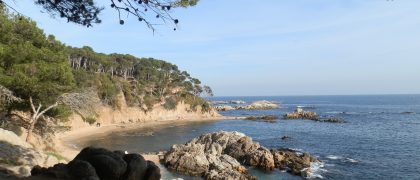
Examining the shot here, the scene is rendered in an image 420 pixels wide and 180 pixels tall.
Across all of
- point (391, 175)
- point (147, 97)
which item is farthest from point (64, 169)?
point (147, 97)

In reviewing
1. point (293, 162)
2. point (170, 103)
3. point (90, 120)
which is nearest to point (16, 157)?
point (293, 162)

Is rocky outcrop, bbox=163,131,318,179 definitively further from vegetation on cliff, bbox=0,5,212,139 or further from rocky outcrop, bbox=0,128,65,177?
rocky outcrop, bbox=0,128,65,177

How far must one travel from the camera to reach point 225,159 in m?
39.0

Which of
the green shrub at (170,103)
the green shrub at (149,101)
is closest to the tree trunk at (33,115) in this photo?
the green shrub at (149,101)

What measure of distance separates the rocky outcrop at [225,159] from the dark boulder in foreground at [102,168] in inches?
613

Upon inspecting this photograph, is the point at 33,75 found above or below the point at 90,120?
above

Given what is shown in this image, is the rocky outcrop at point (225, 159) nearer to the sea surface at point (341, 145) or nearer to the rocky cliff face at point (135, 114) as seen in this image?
the sea surface at point (341, 145)

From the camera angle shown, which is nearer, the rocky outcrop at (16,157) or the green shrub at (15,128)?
the rocky outcrop at (16,157)

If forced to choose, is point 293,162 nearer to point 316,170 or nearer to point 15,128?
point 316,170

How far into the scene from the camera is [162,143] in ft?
190

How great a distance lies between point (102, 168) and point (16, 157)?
587 cm

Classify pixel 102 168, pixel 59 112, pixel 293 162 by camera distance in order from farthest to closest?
pixel 293 162
pixel 59 112
pixel 102 168

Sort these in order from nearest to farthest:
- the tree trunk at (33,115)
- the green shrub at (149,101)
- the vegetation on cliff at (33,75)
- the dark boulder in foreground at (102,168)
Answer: the dark boulder in foreground at (102,168) < the vegetation on cliff at (33,75) < the tree trunk at (33,115) < the green shrub at (149,101)

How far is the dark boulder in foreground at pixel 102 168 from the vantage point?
633 inches
